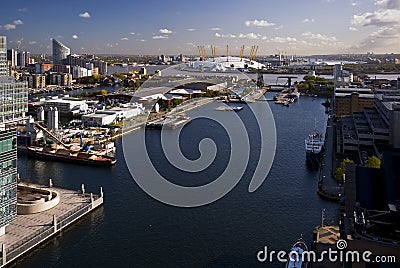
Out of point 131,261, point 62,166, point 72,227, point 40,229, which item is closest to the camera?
point 131,261

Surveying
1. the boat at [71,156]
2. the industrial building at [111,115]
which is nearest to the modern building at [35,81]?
the industrial building at [111,115]

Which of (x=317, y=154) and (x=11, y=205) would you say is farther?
(x=317, y=154)

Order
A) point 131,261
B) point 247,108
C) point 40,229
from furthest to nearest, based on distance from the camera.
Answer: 1. point 247,108
2. point 40,229
3. point 131,261

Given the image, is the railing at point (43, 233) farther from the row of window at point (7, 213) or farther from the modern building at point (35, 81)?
the modern building at point (35, 81)

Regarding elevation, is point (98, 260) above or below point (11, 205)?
below

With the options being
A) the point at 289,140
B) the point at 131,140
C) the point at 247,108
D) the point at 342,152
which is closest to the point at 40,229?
the point at 131,140

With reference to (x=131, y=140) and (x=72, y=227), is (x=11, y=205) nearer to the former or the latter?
(x=72, y=227)

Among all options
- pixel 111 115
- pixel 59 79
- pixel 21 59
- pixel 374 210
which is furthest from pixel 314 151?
pixel 21 59
